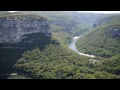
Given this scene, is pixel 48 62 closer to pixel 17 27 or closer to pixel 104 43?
pixel 17 27

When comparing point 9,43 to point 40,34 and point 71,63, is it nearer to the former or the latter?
point 40,34

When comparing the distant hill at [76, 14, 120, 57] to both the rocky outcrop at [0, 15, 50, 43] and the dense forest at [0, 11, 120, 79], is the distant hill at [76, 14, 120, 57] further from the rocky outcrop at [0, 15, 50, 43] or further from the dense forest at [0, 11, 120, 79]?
the rocky outcrop at [0, 15, 50, 43]

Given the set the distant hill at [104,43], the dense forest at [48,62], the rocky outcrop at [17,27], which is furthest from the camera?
the distant hill at [104,43]

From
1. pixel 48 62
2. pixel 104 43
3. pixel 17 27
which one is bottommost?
pixel 104 43

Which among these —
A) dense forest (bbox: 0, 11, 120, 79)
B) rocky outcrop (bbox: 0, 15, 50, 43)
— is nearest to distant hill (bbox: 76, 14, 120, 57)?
dense forest (bbox: 0, 11, 120, 79)

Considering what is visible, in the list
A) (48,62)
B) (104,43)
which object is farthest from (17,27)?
(104,43)

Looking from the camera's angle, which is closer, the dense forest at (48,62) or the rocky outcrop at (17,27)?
the dense forest at (48,62)

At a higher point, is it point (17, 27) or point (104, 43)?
point (17, 27)

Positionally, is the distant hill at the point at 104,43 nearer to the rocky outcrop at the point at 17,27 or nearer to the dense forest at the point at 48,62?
the dense forest at the point at 48,62

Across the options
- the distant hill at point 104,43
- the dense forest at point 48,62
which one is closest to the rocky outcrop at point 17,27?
the dense forest at point 48,62
